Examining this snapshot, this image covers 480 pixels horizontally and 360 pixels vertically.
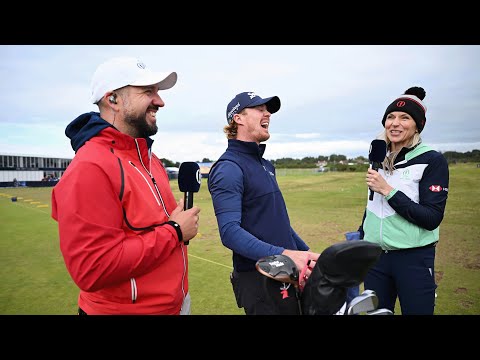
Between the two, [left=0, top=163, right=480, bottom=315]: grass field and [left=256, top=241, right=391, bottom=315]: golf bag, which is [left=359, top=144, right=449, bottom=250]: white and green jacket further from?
[left=0, top=163, right=480, bottom=315]: grass field

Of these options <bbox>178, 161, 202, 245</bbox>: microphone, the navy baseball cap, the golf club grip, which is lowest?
the golf club grip

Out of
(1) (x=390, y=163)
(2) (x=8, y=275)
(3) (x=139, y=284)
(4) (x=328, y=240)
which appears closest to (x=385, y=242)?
(1) (x=390, y=163)

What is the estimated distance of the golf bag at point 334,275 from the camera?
1358 millimetres

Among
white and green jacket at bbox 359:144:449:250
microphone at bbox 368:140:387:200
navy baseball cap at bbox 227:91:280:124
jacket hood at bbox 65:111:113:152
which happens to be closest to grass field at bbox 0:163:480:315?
white and green jacket at bbox 359:144:449:250

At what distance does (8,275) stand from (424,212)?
640 centimetres

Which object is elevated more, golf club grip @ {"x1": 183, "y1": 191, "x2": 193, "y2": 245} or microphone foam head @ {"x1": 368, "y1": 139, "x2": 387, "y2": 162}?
microphone foam head @ {"x1": 368, "y1": 139, "x2": 387, "y2": 162}

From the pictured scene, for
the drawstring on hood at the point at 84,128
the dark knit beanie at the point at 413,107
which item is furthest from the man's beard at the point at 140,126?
the dark knit beanie at the point at 413,107

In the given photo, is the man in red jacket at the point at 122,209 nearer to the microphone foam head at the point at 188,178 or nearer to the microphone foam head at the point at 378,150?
the microphone foam head at the point at 188,178

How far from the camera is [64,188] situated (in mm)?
1579

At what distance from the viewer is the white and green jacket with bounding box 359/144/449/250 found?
2.56 metres

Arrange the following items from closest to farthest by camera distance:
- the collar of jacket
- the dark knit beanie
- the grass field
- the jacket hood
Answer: the jacket hood → the collar of jacket → the dark knit beanie → the grass field

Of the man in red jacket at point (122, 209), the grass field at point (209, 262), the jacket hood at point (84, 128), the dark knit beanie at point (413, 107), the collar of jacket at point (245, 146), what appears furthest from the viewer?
the grass field at point (209, 262)

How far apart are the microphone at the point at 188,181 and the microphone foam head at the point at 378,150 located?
61.2 inches
